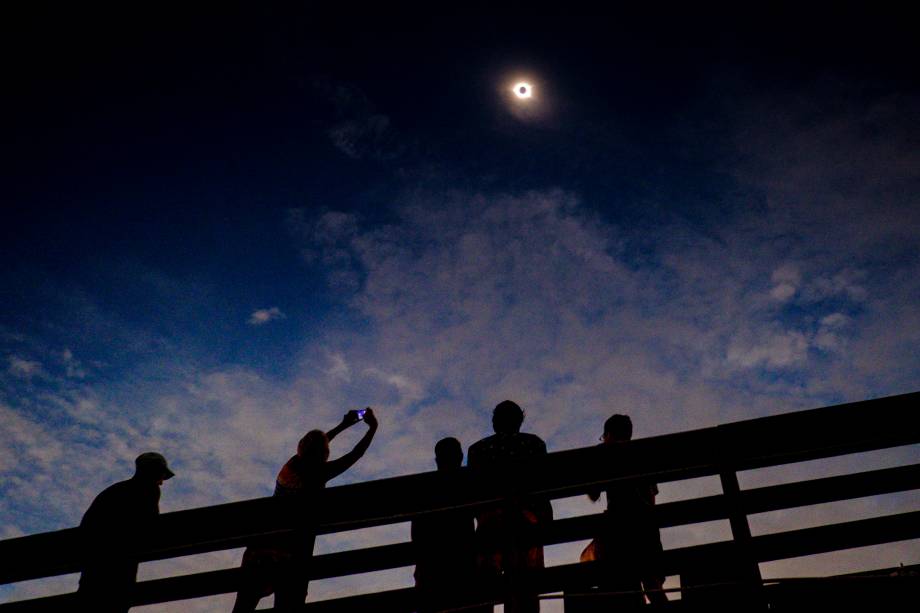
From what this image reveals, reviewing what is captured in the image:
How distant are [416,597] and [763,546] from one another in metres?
1.45

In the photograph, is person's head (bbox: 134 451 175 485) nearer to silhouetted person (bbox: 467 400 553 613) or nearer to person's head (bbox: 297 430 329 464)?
person's head (bbox: 297 430 329 464)

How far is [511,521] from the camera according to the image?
2.27 meters

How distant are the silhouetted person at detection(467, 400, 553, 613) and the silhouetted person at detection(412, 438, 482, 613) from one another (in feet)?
0.34

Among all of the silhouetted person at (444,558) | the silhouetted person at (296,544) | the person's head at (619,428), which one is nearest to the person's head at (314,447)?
the silhouetted person at (296,544)

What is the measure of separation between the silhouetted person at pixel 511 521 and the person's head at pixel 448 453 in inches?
3.9

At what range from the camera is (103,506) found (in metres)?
3.29

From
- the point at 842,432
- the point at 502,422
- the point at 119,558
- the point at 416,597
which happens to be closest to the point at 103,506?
the point at 119,558

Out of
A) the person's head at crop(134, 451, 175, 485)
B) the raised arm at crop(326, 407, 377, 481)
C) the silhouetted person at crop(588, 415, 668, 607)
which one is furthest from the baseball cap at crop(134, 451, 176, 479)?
the silhouetted person at crop(588, 415, 668, 607)

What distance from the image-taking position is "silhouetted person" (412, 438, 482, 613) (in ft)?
7.60

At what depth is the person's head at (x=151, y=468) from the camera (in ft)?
12.1

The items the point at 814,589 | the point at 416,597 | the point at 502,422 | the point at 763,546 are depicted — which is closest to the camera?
the point at 814,589

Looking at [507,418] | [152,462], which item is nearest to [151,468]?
[152,462]

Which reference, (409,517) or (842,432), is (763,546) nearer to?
(842,432)

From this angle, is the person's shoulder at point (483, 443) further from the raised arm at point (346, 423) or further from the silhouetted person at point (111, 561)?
the silhouetted person at point (111, 561)
